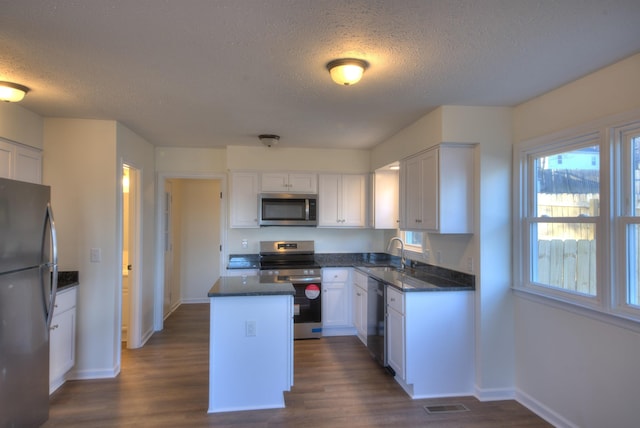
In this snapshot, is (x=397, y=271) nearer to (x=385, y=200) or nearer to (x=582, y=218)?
(x=385, y=200)

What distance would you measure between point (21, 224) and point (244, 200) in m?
2.55

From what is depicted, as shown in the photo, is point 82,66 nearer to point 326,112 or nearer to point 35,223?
point 35,223

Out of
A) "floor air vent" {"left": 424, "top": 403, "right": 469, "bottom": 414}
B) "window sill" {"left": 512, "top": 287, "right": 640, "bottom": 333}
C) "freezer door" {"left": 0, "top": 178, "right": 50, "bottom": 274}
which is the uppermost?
"freezer door" {"left": 0, "top": 178, "right": 50, "bottom": 274}

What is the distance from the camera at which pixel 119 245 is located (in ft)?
11.7

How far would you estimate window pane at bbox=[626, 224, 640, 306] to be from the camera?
2113mm

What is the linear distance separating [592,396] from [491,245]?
1.18 m

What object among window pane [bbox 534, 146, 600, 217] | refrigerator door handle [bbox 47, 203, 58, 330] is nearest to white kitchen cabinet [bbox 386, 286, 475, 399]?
window pane [bbox 534, 146, 600, 217]

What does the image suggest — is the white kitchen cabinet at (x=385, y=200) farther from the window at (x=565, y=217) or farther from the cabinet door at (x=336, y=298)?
the window at (x=565, y=217)

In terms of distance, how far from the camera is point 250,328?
2.74m

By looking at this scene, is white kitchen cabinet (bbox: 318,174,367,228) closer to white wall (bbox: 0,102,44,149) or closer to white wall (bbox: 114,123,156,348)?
white wall (bbox: 114,123,156,348)

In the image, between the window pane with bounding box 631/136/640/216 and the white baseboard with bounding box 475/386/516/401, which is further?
the white baseboard with bounding box 475/386/516/401

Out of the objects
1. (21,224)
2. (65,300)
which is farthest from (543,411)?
(65,300)

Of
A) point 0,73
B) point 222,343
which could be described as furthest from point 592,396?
point 0,73

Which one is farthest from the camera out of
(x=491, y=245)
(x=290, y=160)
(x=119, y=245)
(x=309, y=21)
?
(x=290, y=160)
